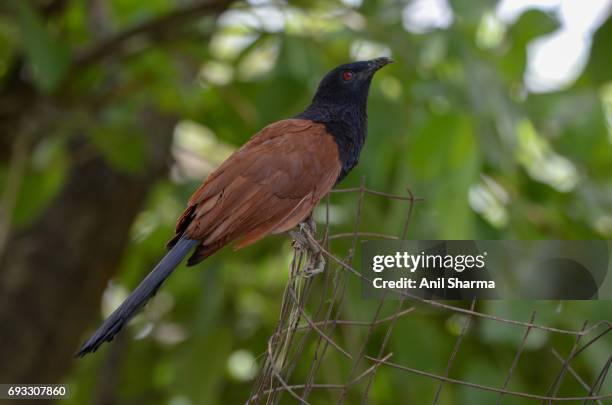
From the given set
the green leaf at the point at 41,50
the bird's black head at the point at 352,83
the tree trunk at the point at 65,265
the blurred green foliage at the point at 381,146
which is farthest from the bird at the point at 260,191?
the tree trunk at the point at 65,265

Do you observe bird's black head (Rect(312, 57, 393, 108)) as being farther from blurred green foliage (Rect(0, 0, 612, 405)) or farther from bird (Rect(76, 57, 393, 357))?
blurred green foliage (Rect(0, 0, 612, 405))

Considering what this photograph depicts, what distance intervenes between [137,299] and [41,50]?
5.18 feet

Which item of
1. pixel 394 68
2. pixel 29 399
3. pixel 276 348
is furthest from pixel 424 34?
pixel 29 399

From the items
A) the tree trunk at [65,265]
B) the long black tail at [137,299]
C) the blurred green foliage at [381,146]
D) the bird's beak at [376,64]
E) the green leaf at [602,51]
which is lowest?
the tree trunk at [65,265]

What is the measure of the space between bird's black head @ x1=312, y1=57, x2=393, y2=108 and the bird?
103mm

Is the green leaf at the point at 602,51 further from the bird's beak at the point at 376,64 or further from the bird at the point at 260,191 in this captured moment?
the bird at the point at 260,191

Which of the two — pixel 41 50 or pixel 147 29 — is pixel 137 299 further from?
pixel 147 29

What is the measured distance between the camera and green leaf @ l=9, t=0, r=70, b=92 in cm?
274

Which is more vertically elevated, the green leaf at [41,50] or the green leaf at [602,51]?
the green leaf at [602,51]

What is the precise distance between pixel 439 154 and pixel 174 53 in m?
1.13

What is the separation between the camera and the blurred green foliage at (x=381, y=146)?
102 inches

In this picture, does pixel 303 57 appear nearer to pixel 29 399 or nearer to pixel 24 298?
pixel 24 298

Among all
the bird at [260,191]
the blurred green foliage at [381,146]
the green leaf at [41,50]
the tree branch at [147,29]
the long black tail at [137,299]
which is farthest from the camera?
the tree branch at [147,29]

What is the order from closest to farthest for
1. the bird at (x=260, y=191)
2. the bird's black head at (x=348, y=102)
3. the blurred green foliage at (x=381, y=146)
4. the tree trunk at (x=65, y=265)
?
the bird at (x=260, y=191) → the bird's black head at (x=348, y=102) → the blurred green foliage at (x=381, y=146) → the tree trunk at (x=65, y=265)
